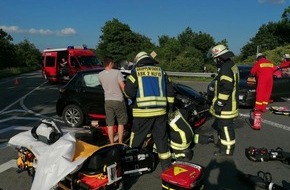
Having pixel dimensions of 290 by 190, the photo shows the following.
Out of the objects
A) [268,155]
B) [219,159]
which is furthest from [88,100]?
[268,155]

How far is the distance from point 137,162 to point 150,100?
97 cm

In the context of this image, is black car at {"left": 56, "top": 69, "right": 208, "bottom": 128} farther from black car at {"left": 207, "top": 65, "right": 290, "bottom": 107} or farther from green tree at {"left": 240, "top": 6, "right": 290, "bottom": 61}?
green tree at {"left": 240, "top": 6, "right": 290, "bottom": 61}

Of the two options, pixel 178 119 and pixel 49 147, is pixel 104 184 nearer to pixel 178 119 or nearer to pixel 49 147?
pixel 49 147

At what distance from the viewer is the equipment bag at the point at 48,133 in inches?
204

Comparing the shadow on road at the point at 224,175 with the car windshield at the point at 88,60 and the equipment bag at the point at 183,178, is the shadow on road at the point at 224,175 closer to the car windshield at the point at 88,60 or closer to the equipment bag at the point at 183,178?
the equipment bag at the point at 183,178

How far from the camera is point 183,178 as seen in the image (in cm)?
378

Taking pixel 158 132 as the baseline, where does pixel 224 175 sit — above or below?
below

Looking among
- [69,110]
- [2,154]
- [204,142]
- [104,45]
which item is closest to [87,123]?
[69,110]

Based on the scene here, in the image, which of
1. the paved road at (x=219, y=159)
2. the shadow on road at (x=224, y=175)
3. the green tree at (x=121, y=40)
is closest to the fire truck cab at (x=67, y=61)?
the paved road at (x=219, y=159)

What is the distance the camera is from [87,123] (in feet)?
31.7

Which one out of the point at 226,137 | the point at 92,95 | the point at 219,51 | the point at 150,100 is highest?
the point at 219,51

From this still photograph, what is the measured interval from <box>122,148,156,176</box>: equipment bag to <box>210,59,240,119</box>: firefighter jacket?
1.81m

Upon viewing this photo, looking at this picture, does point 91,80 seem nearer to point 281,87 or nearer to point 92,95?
point 92,95

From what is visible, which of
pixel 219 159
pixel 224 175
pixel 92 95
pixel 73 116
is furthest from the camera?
pixel 73 116
